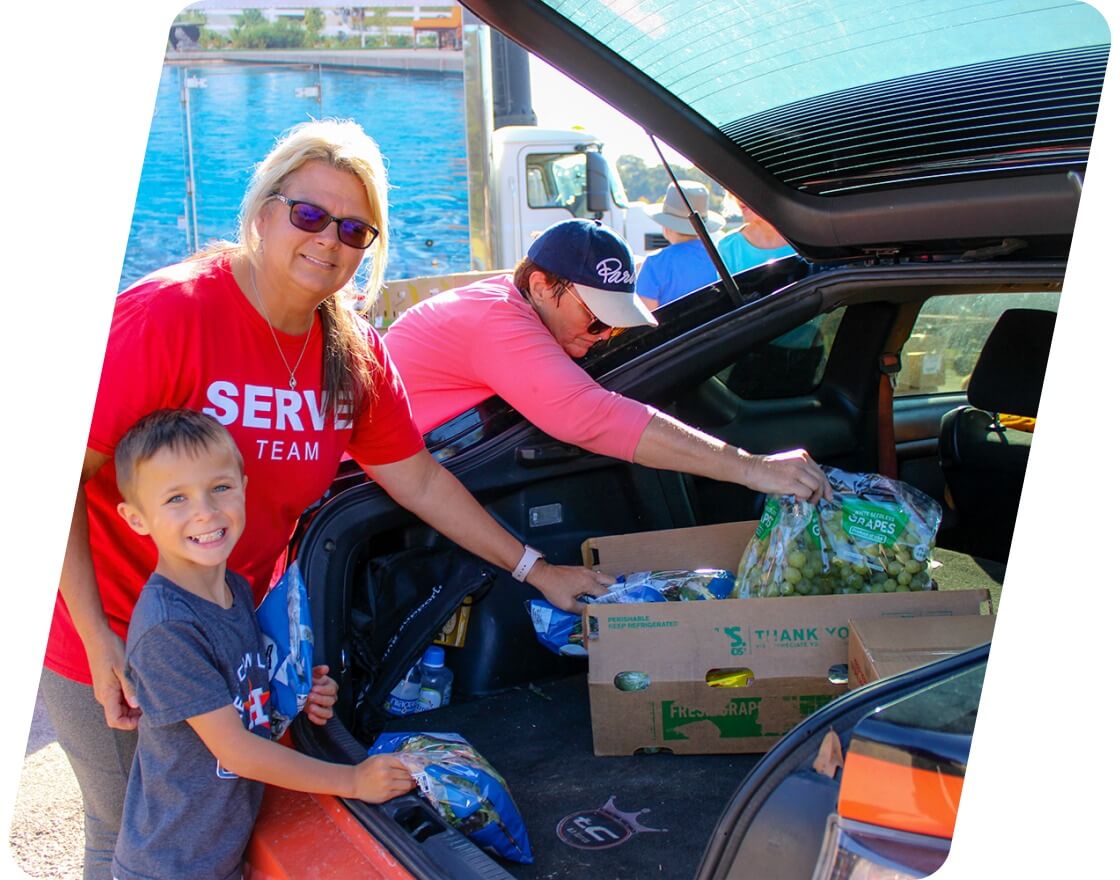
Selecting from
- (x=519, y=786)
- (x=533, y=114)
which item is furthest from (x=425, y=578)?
(x=533, y=114)

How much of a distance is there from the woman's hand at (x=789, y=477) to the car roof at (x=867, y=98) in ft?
1.88

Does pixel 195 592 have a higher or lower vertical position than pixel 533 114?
lower

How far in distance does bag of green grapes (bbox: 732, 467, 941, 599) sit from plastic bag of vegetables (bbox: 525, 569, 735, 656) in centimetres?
15

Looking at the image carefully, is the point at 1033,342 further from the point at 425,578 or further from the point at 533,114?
the point at 533,114

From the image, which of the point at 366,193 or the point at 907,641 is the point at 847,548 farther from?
the point at 366,193

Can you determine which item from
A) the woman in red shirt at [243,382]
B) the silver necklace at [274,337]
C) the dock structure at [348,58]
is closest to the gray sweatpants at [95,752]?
the woman in red shirt at [243,382]

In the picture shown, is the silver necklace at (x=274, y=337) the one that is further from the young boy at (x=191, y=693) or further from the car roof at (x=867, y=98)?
the car roof at (x=867, y=98)

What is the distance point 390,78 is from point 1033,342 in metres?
7.80

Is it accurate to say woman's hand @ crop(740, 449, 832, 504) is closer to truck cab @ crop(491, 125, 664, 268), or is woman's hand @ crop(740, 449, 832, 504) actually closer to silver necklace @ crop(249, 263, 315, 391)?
silver necklace @ crop(249, 263, 315, 391)

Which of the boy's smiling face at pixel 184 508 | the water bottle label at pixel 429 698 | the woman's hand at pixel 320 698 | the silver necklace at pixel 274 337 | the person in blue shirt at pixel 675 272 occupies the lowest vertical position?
the water bottle label at pixel 429 698

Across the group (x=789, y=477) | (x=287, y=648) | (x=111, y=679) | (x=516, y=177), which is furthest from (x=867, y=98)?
(x=516, y=177)

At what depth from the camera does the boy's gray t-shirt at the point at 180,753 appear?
1.67m

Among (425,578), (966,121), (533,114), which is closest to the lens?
(966,121)

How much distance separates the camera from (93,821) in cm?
204
